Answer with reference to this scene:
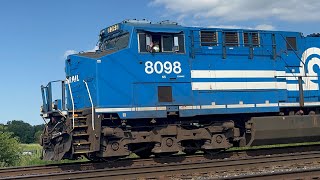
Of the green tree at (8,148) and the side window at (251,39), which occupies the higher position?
the side window at (251,39)

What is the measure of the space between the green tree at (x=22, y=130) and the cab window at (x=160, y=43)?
94.4 m

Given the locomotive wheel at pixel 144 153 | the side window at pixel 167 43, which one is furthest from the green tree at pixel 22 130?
the side window at pixel 167 43

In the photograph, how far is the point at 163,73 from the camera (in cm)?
1155

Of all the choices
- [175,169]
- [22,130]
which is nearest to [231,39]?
[175,169]

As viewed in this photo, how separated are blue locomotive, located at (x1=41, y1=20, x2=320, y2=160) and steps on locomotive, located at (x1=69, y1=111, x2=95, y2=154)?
3 centimetres

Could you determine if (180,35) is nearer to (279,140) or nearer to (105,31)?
(105,31)

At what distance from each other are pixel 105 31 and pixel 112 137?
12.9ft

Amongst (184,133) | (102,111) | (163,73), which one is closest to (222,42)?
(163,73)

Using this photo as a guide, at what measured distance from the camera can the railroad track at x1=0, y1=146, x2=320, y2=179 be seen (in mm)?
9094

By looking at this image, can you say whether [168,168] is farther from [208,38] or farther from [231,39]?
[231,39]

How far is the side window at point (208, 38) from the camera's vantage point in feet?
40.9

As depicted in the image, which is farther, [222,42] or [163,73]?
[222,42]

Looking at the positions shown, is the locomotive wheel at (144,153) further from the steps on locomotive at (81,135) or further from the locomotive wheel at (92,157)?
the steps on locomotive at (81,135)

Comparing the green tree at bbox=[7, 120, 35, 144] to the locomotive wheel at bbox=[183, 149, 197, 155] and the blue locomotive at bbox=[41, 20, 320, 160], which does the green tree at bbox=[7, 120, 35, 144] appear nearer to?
the locomotive wheel at bbox=[183, 149, 197, 155]
